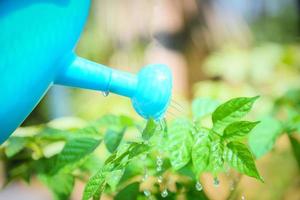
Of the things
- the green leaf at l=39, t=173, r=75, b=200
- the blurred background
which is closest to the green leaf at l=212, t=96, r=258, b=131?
the green leaf at l=39, t=173, r=75, b=200

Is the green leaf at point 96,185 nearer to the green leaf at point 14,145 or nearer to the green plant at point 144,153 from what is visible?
the green plant at point 144,153

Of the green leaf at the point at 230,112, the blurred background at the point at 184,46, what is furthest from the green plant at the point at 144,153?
the blurred background at the point at 184,46

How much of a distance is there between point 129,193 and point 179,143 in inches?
5.4

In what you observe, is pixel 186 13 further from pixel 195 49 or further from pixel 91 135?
pixel 91 135

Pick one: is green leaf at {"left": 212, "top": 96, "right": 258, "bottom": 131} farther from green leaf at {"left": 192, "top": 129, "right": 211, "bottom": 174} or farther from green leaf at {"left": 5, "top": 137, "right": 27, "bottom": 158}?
green leaf at {"left": 5, "top": 137, "right": 27, "bottom": 158}

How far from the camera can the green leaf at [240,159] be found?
0.48 meters

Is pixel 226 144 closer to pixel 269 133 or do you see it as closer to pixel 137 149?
pixel 137 149

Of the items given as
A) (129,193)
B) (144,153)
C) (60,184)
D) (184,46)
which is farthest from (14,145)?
(184,46)

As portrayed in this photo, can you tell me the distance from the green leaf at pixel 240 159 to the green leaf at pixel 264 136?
0.57 feet

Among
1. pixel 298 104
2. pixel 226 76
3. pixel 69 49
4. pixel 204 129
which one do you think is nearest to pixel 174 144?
pixel 204 129

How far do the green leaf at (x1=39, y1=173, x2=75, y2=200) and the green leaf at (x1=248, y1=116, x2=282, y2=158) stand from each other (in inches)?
10.7

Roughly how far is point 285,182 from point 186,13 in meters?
1.32

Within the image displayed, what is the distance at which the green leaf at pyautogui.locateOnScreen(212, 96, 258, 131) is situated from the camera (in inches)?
21.2

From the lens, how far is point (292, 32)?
3900 mm
